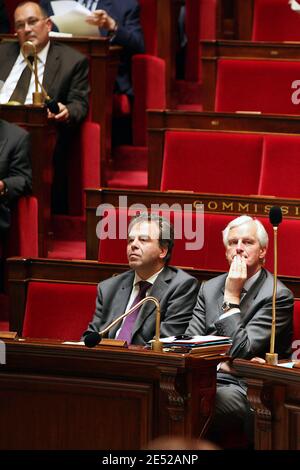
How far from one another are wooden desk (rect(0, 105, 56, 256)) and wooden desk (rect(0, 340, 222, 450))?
1.83ft

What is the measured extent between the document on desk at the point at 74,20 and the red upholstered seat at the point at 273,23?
0.29 metres

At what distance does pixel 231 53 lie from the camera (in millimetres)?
2041

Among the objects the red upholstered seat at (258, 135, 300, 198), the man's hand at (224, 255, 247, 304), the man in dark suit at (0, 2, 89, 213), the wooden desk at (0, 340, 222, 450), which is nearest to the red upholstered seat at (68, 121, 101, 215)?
the man in dark suit at (0, 2, 89, 213)

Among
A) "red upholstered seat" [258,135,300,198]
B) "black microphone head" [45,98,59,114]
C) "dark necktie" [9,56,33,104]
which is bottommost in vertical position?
"red upholstered seat" [258,135,300,198]

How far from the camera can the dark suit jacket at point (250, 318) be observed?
1369mm

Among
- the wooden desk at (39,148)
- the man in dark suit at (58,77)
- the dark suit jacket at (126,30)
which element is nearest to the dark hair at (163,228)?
the wooden desk at (39,148)

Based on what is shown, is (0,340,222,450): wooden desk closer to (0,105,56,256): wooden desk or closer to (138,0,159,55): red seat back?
(0,105,56,256): wooden desk

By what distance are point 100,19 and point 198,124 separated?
1.08ft

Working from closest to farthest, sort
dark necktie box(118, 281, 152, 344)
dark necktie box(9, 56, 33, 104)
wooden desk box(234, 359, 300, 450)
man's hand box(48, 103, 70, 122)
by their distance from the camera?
wooden desk box(234, 359, 300, 450)
dark necktie box(118, 281, 152, 344)
man's hand box(48, 103, 70, 122)
dark necktie box(9, 56, 33, 104)

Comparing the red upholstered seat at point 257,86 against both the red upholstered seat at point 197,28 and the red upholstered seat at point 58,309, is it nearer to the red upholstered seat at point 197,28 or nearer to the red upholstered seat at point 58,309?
the red upholstered seat at point 197,28

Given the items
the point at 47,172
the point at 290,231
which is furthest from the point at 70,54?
the point at 290,231

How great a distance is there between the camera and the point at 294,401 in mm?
1190

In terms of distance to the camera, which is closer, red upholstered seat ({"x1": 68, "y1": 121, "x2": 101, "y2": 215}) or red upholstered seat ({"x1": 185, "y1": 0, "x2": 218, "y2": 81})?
red upholstered seat ({"x1": 68, "y1": 121, "x2": 101, "y2": 215})

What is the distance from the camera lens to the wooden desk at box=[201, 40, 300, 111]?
2.02 m
